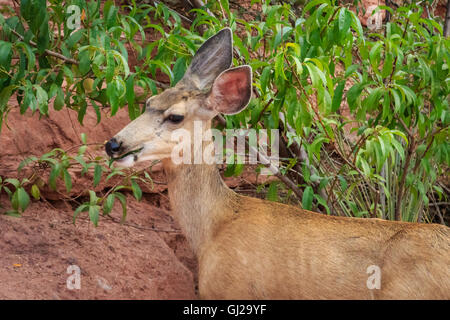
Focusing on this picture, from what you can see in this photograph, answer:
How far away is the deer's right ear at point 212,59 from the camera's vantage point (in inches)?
168

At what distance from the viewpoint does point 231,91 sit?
3980mm

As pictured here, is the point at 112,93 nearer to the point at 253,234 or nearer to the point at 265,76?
the point at 265,76

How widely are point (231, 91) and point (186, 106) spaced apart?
1.00 ft

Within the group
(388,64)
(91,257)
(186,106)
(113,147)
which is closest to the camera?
Answer: (113,147)

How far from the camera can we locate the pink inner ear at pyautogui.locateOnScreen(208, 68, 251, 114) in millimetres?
3906

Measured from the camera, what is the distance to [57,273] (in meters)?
4.99

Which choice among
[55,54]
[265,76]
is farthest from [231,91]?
[55,54]

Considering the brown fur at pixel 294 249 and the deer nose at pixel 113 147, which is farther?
the deer nose at pixel 113 147

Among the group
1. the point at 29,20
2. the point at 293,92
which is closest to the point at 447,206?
the point at 293,92

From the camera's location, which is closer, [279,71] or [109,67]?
[279,71]
